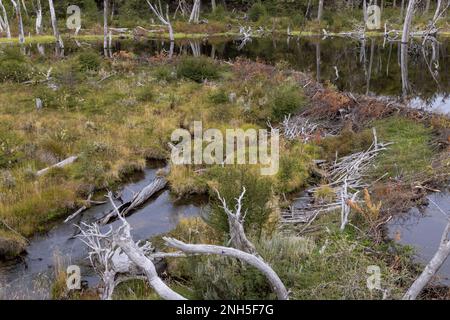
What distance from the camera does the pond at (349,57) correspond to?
2475 cm

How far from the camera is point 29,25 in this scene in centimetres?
5056

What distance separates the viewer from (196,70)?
81.8 feet

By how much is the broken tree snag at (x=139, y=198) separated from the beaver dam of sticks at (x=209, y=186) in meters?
0.04

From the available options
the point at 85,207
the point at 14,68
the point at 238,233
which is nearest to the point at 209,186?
the point at 85,207

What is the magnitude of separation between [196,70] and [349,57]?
15.6m

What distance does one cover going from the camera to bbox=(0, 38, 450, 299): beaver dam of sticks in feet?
24.0

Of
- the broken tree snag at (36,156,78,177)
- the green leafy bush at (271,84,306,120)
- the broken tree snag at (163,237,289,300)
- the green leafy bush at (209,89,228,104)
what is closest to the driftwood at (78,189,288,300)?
the broken tree snag at (163,237,289,300)

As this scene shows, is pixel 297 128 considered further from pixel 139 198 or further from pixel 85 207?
pixel 85 207

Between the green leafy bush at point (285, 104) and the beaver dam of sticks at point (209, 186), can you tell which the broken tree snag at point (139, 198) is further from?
the green leafy bush at point (285, 104)

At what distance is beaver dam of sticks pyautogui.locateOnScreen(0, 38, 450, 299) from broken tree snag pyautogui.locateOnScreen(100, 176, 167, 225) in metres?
0.04

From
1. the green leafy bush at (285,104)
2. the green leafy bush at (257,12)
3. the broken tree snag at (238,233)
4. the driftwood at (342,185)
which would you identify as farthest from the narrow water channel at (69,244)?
the green leafy bush at (257,12)

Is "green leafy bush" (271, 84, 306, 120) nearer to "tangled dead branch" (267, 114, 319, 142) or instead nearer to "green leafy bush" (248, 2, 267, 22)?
"tangled dead branch" (267, 114, 319, 142)
